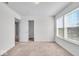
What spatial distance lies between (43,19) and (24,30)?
1.91 m

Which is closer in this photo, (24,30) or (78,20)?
(78,20)

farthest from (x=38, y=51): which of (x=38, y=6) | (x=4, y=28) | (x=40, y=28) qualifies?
(x=40, y=28)

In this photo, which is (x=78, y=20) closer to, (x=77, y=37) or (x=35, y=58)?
(x=77, y=37)

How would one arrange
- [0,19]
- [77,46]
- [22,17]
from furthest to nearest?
[22,17], [0,19], [77,46]

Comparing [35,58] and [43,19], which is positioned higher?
[43,19]

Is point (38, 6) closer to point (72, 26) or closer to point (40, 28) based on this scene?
point (72, 26)

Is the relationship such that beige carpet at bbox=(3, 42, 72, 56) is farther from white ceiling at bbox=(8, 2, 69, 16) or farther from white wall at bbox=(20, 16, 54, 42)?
white wall at bbox=(20, 16, 54, 42)

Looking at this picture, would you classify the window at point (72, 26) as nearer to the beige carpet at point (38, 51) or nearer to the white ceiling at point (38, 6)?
the white ceiling at point (38, 6)

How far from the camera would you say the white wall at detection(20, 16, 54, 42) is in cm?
904

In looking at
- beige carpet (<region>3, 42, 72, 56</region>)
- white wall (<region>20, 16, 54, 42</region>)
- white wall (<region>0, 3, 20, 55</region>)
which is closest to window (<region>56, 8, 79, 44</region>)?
beige carpet (<region>3, 42, 72, 56</region>)

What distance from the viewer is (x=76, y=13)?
4.36 meters

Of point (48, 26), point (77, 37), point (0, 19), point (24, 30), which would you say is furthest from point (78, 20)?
point (24, 30)

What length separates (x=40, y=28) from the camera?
29.9ft

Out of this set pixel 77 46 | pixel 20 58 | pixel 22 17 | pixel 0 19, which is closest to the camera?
pixel 20 58
